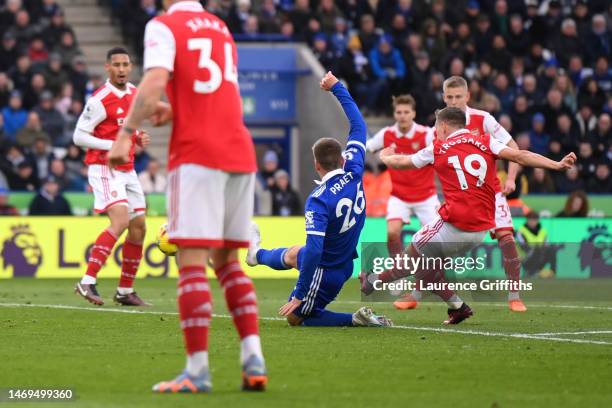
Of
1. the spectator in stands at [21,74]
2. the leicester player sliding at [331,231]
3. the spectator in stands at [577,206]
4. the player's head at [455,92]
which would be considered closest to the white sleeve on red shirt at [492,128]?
the player's head at [455,92]

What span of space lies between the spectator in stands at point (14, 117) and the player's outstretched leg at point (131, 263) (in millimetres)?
10463

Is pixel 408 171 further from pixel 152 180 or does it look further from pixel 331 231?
pixel 152 180

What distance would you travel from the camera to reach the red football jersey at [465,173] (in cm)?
1186

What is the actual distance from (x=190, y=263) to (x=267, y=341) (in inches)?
108

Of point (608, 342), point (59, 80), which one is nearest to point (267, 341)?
point (608, 342)

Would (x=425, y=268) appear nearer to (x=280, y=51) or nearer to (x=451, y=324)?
(x=451, y=324)

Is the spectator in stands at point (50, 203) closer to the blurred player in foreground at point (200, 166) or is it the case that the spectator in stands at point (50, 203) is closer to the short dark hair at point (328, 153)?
the short dark hair at point (328, 153)

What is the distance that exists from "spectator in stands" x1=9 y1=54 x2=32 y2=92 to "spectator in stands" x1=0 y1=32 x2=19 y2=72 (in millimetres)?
345

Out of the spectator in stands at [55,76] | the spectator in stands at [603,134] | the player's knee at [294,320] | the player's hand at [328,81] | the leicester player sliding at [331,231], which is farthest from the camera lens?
the spectator in stands at [603,134]

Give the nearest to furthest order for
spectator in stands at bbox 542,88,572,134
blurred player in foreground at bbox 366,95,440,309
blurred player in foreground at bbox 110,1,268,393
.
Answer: blurred player in foreground at bbox 110,1,268,393
blurred player in foreground at bbox 366,95,440,309
spectator in stands at bbox 542,88,572,134

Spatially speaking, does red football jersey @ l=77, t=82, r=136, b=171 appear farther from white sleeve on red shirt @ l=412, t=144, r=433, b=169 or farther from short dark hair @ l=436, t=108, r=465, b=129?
short dark hair @ l=436, t=108, r=465, b=129

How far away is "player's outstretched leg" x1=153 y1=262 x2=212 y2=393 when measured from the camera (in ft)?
23.9

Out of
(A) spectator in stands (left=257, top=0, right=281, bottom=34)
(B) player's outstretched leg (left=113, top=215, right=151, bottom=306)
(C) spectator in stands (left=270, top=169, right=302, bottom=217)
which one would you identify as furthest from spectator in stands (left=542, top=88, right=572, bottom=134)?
(B) player's outstretched leg (left=113, top=215, right=151, bottom=306)

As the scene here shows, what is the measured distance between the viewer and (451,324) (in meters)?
11.8
